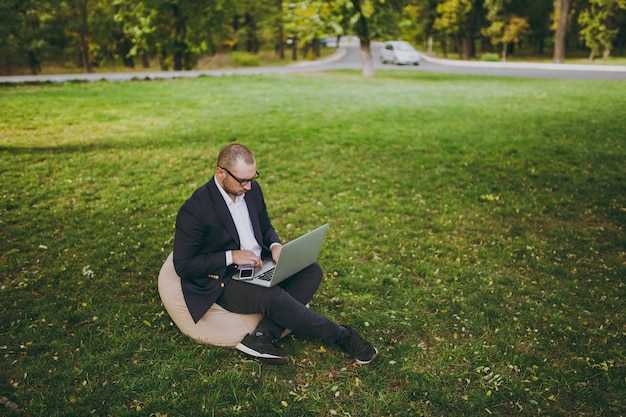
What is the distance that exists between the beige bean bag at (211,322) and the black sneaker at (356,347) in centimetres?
90

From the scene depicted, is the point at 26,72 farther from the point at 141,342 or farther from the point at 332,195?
the point at 141,342

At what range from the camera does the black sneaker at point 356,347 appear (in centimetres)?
466

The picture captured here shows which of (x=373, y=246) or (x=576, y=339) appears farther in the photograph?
(x=373, y=246)

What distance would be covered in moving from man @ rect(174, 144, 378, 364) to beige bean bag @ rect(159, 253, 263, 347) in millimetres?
93

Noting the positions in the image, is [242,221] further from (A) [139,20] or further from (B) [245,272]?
(A) [139,20]

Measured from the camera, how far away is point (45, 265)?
647cm

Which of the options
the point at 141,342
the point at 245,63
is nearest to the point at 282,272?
the point at 141,342

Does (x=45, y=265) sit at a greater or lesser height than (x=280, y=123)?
lesser

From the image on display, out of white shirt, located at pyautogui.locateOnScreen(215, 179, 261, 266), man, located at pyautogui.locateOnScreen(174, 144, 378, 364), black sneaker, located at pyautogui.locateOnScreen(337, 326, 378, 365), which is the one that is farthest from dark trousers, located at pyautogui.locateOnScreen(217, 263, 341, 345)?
white shirt, located at pyautogui.locateOnScreen(215, 179, 261, 266)

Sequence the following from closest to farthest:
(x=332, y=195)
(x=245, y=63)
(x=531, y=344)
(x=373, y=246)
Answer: (x=531, y=344) → (x=373, y=246) → (x=332, y=195) → (x=245, y=63)

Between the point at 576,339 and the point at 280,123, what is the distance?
445 inches

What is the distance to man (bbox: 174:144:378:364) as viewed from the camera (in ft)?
14.6

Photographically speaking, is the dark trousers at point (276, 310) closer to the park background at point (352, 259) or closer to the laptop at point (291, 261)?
the laptop at point (291, 261)

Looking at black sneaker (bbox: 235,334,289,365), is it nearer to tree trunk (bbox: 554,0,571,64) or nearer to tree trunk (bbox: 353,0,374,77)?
tree trunk (bbox: 353,0,374,77)
